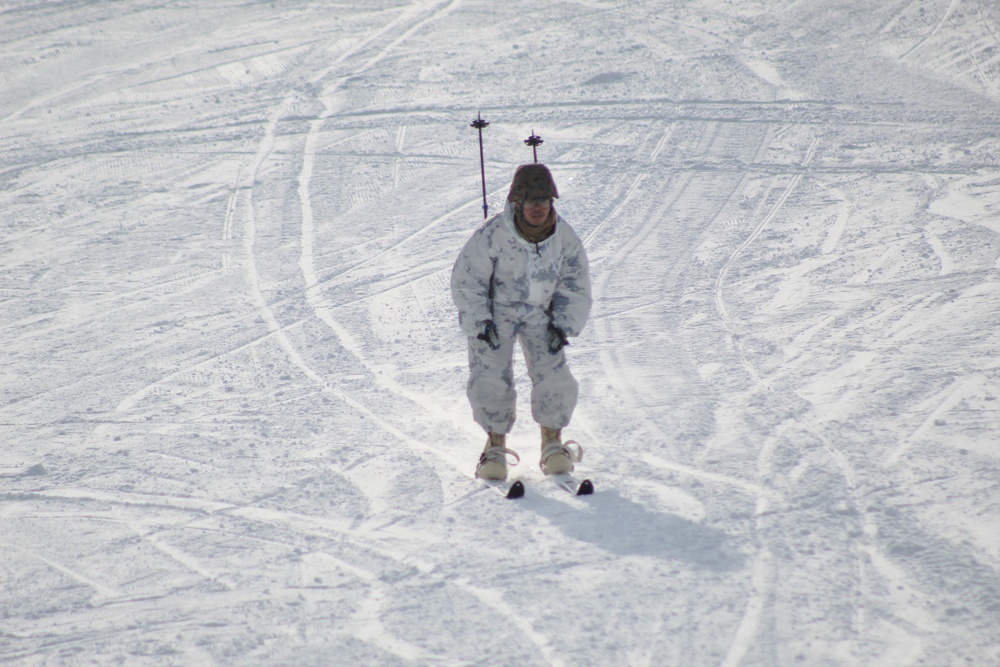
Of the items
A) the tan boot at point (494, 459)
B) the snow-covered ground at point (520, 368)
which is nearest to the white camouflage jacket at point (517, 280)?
the tan boot at point (494, 459)

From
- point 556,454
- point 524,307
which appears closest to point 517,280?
point 524,307

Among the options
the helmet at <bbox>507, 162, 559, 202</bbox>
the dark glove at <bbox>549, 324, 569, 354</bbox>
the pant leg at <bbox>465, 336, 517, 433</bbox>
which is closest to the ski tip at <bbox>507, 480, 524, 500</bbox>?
the pant leg at <bbox>465, 336, 517, 433</bbox>

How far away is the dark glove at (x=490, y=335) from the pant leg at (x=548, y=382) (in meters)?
0.18

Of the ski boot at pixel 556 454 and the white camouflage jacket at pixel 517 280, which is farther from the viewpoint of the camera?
the ski boot at pixel 556 454

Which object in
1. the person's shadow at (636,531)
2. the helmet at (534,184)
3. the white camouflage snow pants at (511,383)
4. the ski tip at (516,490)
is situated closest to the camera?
the person's shadow at (636,531)

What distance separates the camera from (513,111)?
10.2 m

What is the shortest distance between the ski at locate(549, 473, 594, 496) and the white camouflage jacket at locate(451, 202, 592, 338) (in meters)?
0.72

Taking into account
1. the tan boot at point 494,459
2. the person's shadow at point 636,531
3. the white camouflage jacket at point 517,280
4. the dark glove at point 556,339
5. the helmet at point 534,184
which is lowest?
the person's shadow at point 636,531

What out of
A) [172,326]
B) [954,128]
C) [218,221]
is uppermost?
[954,128]

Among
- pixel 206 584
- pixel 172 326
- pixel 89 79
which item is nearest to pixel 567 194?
pixel 172 326

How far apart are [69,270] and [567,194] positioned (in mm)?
4242

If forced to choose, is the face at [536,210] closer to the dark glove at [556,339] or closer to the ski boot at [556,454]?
the dark glove at [556,339]

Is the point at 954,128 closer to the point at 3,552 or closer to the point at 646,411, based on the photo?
the point at 646,411

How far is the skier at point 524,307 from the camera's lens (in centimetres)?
427
